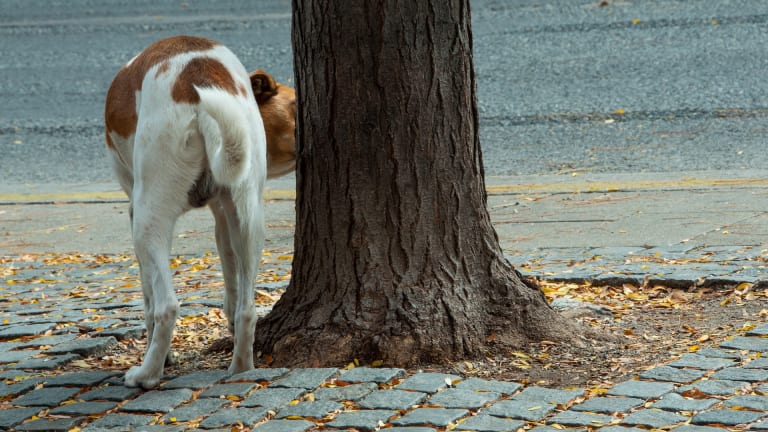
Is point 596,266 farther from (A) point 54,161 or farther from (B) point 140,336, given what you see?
(A) point 54,161

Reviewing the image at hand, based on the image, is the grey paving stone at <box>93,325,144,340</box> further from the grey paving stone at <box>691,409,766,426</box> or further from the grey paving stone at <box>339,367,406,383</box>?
the grey paving stone at <box>691,409,766,426</box>

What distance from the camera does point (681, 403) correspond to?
12.9ft

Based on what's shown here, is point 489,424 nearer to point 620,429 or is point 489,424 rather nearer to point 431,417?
point 431,417

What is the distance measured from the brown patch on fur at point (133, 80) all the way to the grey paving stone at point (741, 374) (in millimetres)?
2328

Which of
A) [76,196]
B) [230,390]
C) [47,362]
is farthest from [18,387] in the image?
[76,196]

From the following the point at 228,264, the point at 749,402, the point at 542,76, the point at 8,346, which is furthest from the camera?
the point at 542,76

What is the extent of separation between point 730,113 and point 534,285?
656 cm

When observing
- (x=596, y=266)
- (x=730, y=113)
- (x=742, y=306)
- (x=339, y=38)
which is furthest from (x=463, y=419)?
(x=730, y=113)

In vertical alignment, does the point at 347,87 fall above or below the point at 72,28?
below

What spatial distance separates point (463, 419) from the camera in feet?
12.7

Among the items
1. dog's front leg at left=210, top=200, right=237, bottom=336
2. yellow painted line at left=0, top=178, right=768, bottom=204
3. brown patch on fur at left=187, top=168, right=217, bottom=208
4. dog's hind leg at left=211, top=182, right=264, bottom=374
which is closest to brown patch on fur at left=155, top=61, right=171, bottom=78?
brown patch on fur at left=187, top=168, right=217, bottom=208

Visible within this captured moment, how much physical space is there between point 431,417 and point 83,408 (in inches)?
51.1

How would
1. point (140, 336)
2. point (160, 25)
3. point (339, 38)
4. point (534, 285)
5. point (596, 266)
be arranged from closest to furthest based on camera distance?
1. point (339, 38)
2. point (534, 285)
3. point (140, 336)
4. point (596, 266)
5. point (160, 25)

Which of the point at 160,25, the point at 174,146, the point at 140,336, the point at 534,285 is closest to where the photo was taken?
the point at 174,146
